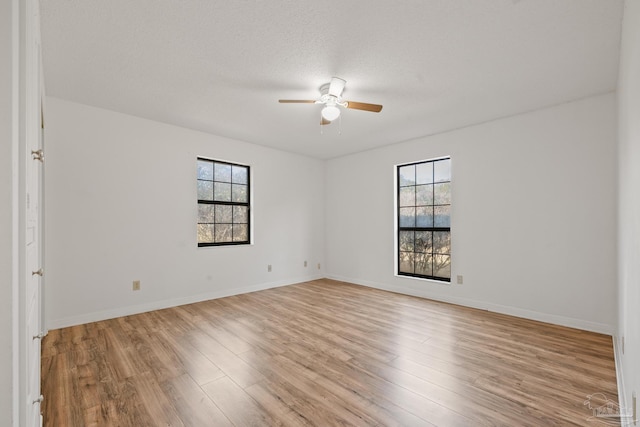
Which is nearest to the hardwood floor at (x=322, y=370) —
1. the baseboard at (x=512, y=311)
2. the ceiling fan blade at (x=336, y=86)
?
the baseboard at (x=512, y=311)

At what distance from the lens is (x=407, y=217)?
480cm

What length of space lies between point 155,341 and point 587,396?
3468 millimetres

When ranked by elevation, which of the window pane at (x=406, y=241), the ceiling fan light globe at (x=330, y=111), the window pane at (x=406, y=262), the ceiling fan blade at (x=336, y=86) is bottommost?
the window pane at (x=406, y=262)

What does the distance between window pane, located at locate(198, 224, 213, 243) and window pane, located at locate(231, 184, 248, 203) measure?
0.60m

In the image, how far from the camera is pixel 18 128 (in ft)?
3.03

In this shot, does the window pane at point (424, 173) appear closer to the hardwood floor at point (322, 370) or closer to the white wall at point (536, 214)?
the white wall at point (536, 214)

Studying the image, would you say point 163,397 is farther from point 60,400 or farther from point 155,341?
point 155,341

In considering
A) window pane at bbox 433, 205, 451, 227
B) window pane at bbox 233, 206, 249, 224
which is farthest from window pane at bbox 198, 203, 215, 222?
window pane at bbox 433, 205, 451, 227

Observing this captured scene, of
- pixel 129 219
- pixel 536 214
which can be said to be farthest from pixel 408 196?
pixel 129 219

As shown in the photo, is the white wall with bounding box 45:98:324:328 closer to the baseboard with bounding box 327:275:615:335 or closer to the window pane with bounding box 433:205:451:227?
the baseboard with bounding box 327:275:615:335

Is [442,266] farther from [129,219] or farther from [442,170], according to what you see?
[129,219]

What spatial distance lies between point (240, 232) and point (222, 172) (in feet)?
3.33

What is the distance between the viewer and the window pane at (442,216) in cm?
429

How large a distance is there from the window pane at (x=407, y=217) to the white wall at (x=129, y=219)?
2314mm
